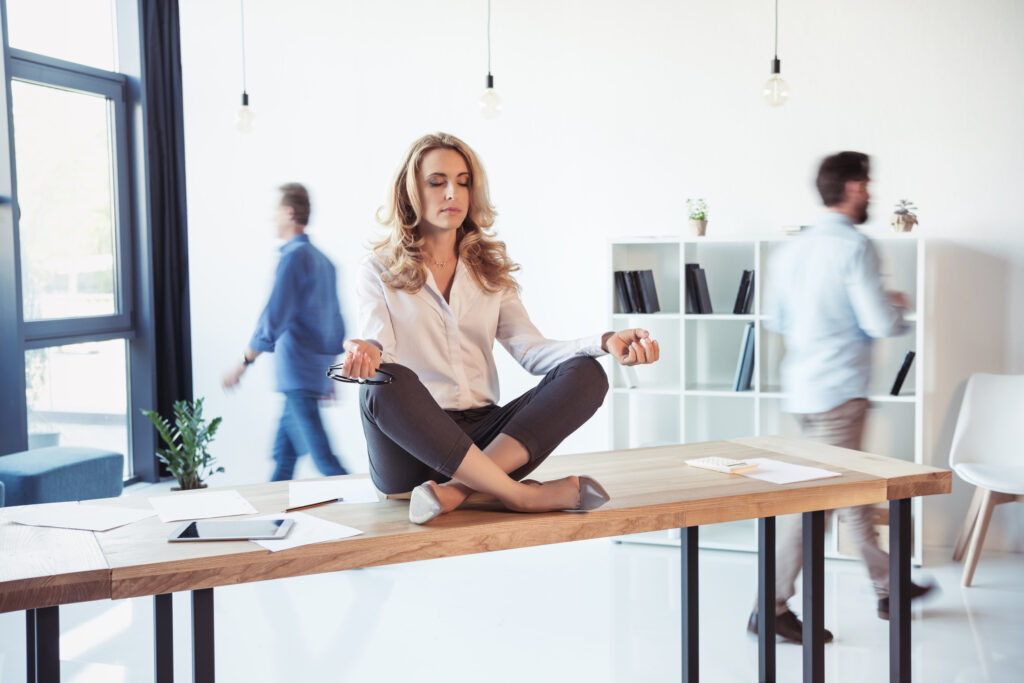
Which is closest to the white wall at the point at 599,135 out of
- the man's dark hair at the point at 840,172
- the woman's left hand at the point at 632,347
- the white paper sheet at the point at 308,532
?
the man's dark hair at the point at 840,172

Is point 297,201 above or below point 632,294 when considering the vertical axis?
above

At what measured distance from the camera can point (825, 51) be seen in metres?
4.16

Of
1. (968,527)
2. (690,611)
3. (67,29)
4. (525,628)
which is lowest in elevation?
(525,628)

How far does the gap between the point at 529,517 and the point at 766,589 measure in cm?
91

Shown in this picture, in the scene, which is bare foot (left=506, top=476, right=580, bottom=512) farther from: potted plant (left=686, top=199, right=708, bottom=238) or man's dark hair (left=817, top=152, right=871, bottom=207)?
potted plant (left=686, top=199, right=708, bottom=238)

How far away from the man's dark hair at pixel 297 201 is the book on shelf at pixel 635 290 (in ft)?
4.69

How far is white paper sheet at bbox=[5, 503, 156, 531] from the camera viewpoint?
5.98 feet

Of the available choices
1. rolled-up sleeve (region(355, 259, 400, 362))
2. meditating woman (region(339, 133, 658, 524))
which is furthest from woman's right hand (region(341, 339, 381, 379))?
rolled-up sleeve (region(355, 259, 400, 362))

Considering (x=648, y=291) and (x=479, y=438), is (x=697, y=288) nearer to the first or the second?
(x=648, y=291)

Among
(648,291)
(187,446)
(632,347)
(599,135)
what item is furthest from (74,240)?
(632,347)

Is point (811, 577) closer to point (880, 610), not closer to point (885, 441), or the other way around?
point (880, 610)

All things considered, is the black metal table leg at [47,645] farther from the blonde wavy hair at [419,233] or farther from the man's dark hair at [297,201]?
the man's dark hair at [297,201]

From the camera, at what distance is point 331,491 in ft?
6.95

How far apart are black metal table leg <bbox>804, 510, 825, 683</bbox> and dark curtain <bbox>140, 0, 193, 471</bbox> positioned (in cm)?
420
